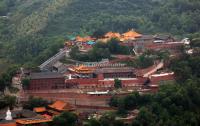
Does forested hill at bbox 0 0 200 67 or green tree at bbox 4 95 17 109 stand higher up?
forested hill at bbox 0 0 200 67

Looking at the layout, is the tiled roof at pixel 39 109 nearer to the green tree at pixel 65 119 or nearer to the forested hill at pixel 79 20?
the green tree at pixel 65 119

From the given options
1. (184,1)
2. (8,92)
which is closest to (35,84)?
(8,92)

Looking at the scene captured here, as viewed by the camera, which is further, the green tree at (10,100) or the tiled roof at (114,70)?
the tiled roof at (114,70)

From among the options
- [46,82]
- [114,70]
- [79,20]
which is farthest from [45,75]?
[79,20]

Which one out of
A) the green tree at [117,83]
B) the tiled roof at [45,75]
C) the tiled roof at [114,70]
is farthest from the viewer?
the tiled roof at [114,70]

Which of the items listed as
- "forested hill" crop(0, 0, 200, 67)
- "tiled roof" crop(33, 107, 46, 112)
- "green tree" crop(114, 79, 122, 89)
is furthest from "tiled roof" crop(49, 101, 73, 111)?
"forested hill" crop(0, 0, 200, 67)

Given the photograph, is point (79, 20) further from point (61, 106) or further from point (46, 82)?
point (61, 106)

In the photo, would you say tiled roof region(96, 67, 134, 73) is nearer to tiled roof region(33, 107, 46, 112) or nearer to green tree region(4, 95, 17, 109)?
tiled roof region(33, 107, 46, 112)

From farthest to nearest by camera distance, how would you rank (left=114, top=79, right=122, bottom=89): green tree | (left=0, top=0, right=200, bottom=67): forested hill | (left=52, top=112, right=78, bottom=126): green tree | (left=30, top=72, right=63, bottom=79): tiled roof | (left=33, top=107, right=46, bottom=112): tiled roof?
(left=0, top=0, right=200, bottom=67): forested hill → (left=30, top=72, right=63, bottom=79): tiled roof → (left=114, top=79, right=122, bottom=89): green tree → (left=33, top=107, right=46, bottom=112): tiled roof → (left=52, top=112, right=78, bottom=126): green tree

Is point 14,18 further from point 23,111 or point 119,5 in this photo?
point 23,111

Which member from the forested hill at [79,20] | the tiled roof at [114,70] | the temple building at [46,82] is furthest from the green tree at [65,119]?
the forested hill at [79,20]
